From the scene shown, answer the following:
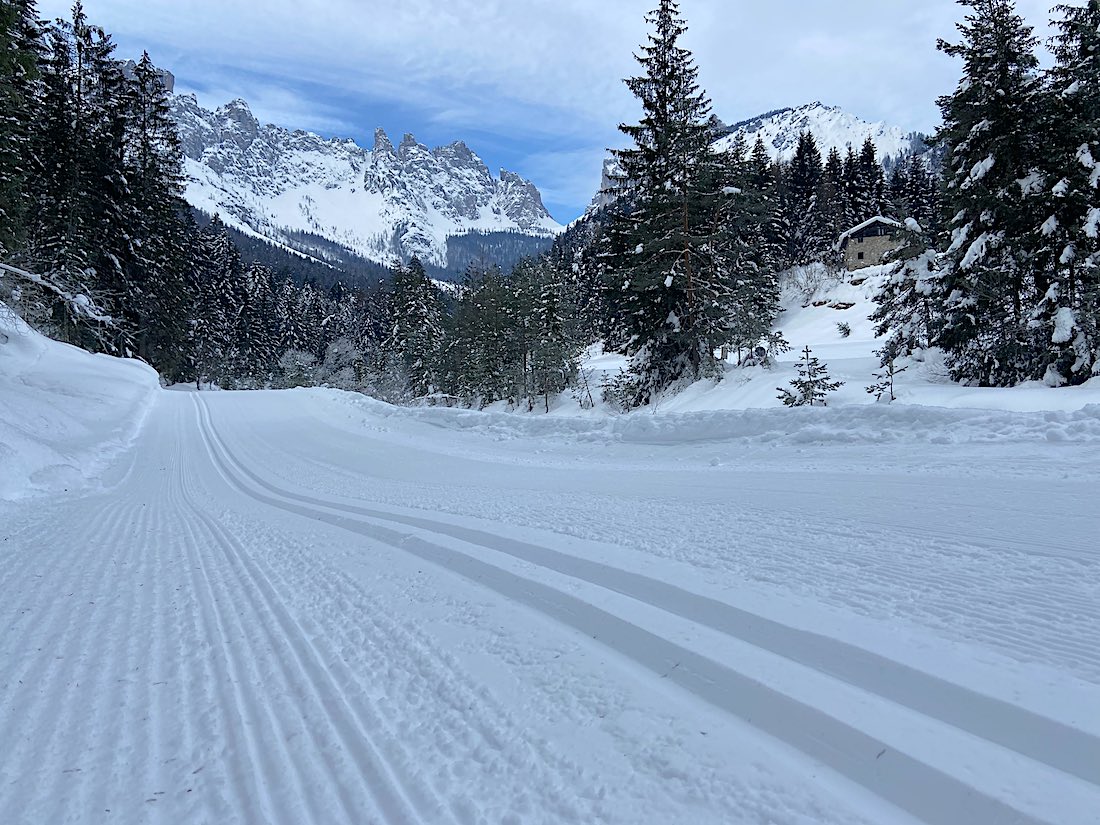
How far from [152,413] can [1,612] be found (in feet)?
62.6

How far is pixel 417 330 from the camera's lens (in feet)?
157

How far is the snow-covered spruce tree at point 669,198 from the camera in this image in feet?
54.7

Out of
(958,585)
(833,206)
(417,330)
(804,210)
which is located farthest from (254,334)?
(958,585)

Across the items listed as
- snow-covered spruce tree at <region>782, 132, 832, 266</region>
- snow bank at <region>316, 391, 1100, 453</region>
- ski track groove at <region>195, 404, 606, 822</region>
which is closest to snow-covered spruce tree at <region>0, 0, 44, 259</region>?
snow bank at <region>316, 391, 1100, 453</region>

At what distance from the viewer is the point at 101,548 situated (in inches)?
205

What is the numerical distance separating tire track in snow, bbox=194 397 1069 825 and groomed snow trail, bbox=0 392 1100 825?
11mm

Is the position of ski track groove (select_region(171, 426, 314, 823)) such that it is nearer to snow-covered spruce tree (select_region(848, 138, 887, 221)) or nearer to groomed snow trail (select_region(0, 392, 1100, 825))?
groomed snow trail (select_region(0, 392, 1100, 825))

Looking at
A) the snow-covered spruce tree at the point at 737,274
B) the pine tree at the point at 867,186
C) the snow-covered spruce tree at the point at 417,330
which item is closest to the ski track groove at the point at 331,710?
the snow-covered spruce tree at the point at 737,274

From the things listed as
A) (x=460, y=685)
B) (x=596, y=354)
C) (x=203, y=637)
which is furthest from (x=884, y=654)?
(x=596, y=354)

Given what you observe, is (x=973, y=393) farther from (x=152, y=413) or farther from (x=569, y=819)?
(x=152, y=413)

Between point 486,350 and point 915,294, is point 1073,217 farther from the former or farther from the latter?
point 486,350

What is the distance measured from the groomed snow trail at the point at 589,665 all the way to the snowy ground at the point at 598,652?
1 centimetres

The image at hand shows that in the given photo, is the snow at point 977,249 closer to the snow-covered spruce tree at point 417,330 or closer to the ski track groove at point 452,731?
the ski track groove at point 452,731

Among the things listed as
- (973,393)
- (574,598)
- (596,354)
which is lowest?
(574,598)
